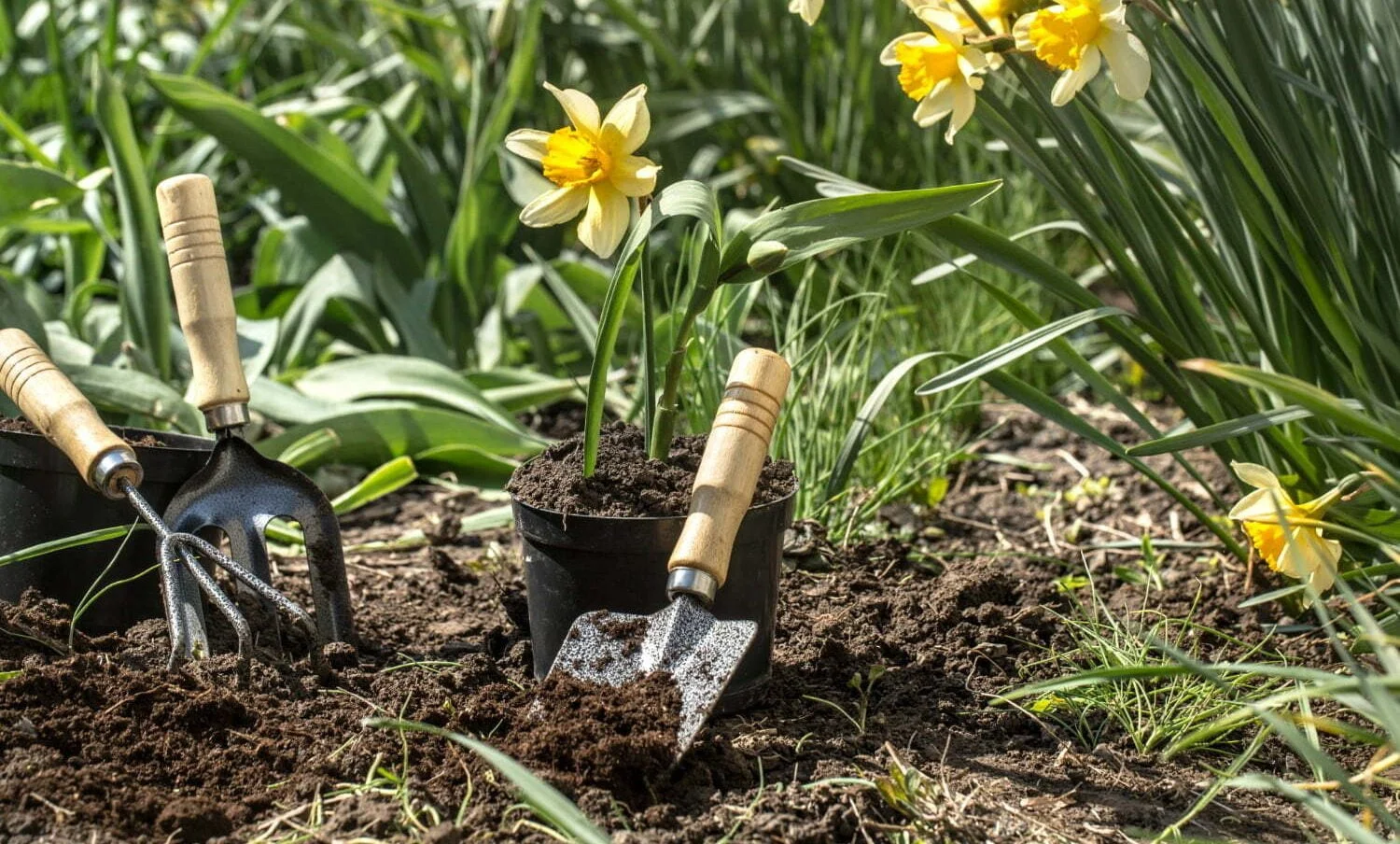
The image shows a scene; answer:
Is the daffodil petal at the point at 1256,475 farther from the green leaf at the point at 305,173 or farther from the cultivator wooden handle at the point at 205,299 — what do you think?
the green leaf at the point at 305,173

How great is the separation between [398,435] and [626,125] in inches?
41.1

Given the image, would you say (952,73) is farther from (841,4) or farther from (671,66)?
(841,4)

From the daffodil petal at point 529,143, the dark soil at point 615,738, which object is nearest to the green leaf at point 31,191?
the dark soil at point 615,738

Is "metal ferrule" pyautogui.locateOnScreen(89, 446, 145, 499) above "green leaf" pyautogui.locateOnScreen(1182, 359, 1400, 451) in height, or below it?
below

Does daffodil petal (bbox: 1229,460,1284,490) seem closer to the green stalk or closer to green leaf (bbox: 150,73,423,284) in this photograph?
the green stalk

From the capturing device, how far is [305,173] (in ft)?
9.04

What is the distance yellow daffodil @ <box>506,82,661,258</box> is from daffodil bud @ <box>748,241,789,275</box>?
0.14 meters

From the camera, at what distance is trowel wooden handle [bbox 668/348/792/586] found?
4.42ft

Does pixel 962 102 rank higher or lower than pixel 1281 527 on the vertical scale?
higher

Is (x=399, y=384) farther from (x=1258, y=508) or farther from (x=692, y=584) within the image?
(x=1258, y=508)

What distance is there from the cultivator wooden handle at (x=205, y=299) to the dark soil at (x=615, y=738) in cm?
27

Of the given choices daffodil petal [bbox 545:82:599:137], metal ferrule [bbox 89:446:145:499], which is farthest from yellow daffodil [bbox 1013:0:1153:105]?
metal ferrule [bbox 89:446:145:499]

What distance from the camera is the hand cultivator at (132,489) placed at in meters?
1.46

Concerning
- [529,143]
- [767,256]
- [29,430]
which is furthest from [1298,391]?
[29,430]
